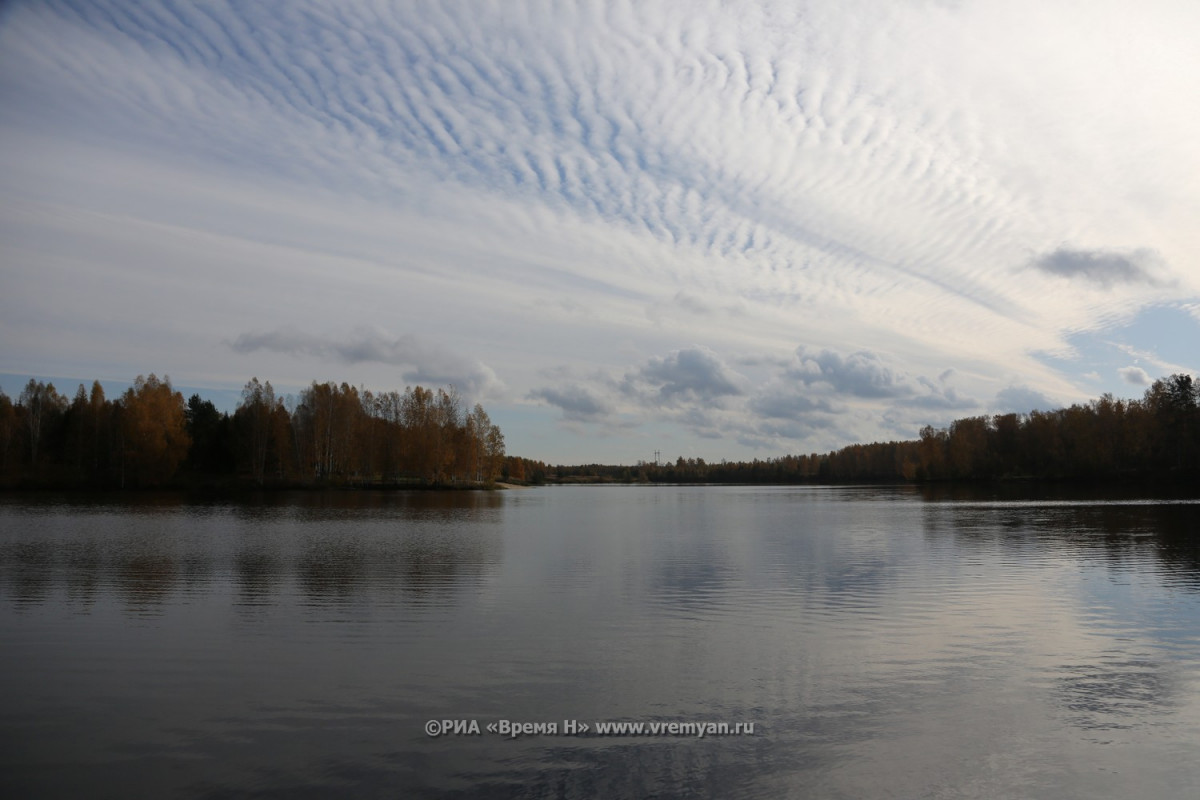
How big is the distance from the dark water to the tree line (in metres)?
77.4

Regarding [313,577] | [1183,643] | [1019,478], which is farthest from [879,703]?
[1019,478]

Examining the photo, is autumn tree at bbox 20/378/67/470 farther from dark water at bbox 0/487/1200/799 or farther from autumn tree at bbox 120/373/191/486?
dark water at bbox 0/487/1200/799

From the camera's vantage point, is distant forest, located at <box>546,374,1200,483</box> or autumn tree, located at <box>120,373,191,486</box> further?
distant forest, located at <box>546,374,1200,483</box>

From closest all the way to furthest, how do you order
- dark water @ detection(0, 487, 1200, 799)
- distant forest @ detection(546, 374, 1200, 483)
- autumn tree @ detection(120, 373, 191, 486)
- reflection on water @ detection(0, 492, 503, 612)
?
dark water @ detection(0, 487, 1200, 799) → reflection on water @ detection(0, 492, 503, 612) → autumn tree @ detection(120, 373, 191, 486) → distant forest @ detection(546, 374, 1200, 483)

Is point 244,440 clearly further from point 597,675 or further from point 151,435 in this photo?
point 597,675

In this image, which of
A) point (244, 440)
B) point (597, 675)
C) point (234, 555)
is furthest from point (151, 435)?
point (597, 675)

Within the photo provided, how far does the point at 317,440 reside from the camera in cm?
10400

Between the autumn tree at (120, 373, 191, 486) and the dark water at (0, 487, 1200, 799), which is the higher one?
the autumn tree at (120, 373, 191, 486)

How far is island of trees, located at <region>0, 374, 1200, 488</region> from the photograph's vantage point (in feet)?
307

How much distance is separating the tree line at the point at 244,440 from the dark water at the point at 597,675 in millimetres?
77444

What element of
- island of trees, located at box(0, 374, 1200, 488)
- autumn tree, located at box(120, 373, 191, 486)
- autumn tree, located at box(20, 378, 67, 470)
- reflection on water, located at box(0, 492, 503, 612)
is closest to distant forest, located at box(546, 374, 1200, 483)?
island of trees, located at box(0, 374, 1200, 488)

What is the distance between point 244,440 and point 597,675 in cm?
10503

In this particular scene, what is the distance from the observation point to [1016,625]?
16.4 metres

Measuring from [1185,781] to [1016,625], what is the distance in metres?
8.46
